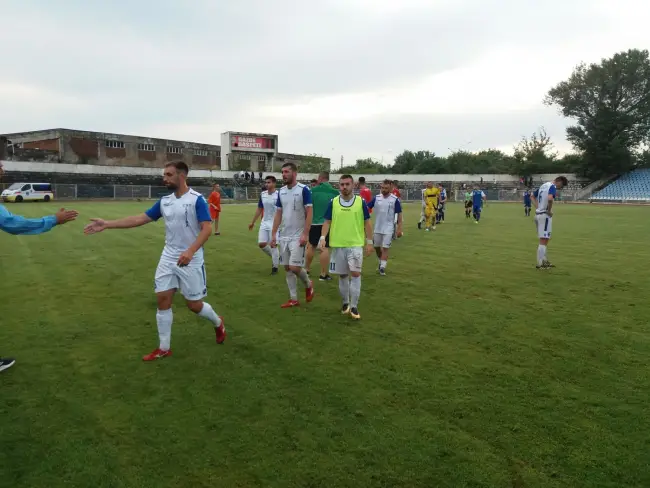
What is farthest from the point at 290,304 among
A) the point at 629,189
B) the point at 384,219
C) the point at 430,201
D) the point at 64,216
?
the point at 629,189

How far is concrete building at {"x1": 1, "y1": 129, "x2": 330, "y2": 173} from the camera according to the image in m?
59.6

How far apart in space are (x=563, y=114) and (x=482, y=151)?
24.3m

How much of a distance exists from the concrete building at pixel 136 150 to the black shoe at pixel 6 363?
143 ft

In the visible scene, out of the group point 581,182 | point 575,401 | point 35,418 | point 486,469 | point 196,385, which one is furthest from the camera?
point 581,182

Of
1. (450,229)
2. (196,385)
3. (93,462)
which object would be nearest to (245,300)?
(196,385)

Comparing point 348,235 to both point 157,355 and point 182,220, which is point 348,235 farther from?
point 157,355

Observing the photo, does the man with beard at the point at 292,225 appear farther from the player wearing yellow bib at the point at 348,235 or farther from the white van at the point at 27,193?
the white van at the point at 27,193

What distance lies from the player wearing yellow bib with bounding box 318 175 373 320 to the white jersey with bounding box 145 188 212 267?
224 centimetres

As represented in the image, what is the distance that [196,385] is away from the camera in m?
4.85

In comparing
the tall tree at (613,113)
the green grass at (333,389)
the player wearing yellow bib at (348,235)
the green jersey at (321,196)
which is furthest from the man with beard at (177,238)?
the tall tree at (613,113)

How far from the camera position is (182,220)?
5.54m

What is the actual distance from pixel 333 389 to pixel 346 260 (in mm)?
2772

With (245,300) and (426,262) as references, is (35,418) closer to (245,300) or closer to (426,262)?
(245,300)

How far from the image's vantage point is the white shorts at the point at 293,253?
779 cm
